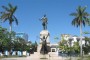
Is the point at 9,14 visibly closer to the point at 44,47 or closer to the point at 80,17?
the point at 80,17

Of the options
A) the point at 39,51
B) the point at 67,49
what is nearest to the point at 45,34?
the point at 39,51

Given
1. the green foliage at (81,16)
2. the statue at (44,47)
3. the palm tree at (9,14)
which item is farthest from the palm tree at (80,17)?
the statue at (44,47)

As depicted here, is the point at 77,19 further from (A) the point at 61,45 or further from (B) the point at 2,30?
(A) the point at 61,45

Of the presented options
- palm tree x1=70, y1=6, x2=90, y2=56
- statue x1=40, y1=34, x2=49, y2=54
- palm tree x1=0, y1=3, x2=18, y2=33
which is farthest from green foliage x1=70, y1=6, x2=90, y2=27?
statue x1=40, y1=34, x2=49, y2=54

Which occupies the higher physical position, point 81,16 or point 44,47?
point 81,16

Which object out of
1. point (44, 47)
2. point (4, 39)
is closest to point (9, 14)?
point (4, 39)

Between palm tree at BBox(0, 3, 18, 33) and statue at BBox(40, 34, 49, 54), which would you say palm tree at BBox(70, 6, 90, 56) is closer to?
palm tree at BBox(0, 3, 18, 33)

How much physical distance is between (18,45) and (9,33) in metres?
11.4

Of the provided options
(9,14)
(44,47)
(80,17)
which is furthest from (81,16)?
(44,47)

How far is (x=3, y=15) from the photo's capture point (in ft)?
238

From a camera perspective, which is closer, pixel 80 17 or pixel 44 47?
pixel 44 47

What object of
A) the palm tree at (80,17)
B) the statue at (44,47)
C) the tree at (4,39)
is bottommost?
the statue at (44,47)

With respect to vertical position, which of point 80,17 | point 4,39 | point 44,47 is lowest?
point 44,47

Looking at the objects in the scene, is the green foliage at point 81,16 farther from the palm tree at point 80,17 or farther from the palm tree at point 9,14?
the palm tree at point 9,14
